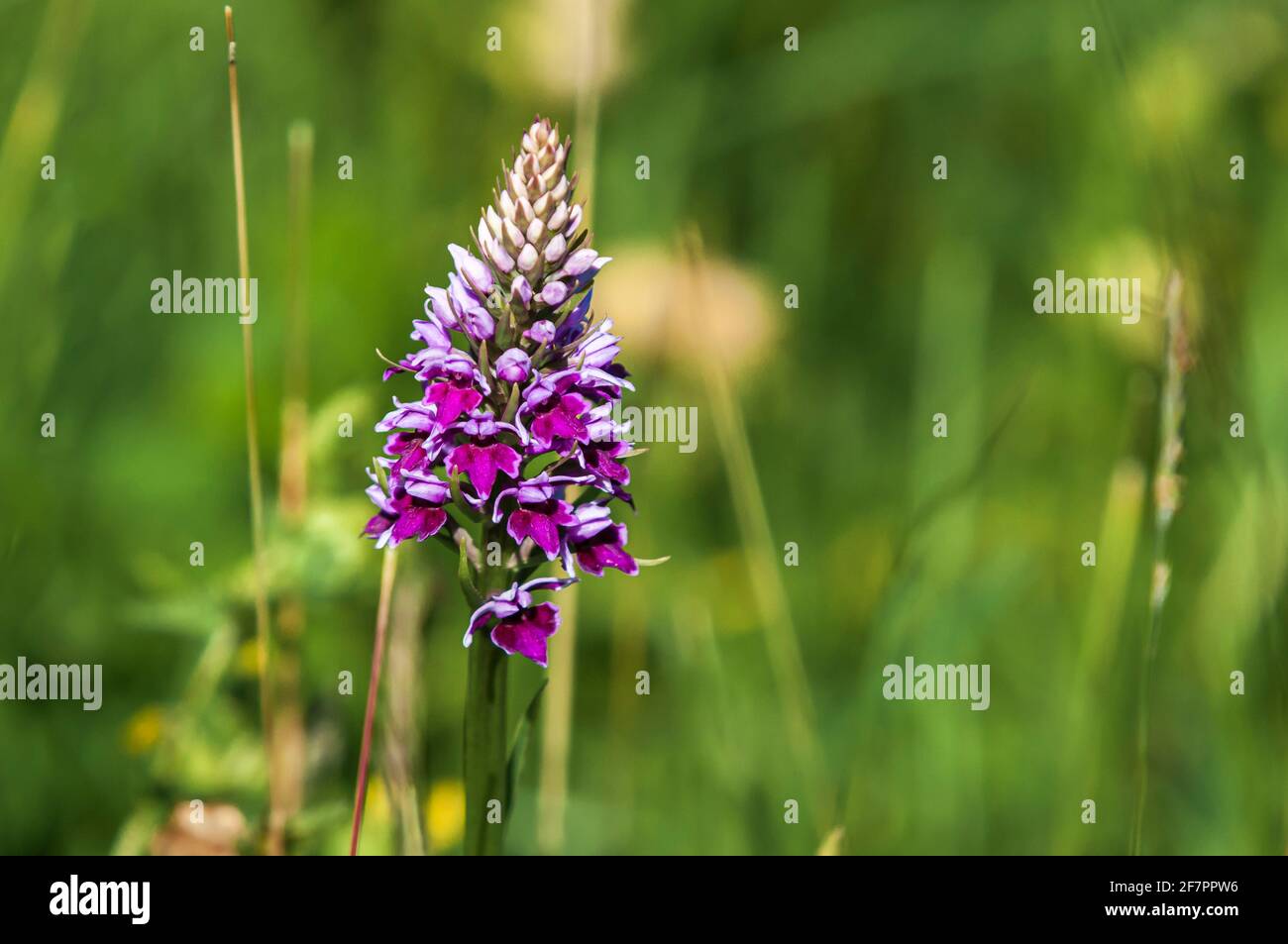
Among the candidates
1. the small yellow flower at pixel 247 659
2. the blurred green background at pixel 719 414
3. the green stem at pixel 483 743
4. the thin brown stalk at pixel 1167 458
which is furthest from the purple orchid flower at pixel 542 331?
the small yellow flower at pixel 247 659

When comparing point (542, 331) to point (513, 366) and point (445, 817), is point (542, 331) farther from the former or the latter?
point (445, 817)

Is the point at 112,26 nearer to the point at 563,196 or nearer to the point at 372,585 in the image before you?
the point at 372,585

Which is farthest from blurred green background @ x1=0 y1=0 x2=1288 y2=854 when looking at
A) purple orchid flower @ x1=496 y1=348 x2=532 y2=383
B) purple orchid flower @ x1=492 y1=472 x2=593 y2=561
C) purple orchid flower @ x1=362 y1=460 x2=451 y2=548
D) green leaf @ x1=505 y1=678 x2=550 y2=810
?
purple orchid flower @ x1=496 y1=348 x2=532 y2=383

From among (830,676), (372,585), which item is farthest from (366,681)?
(830,676)

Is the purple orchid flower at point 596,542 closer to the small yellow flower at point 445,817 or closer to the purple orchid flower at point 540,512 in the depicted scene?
the purple orchid flower at point 540,512

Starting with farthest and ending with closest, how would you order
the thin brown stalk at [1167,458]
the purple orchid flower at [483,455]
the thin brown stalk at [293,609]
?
the thin brown stalk at [293,609]
the thin brown stalk at [1167,458]
the purple orchid flower at [483,455]

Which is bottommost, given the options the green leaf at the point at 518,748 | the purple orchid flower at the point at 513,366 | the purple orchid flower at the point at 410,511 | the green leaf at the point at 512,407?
the green leaf at the point at 518,748
